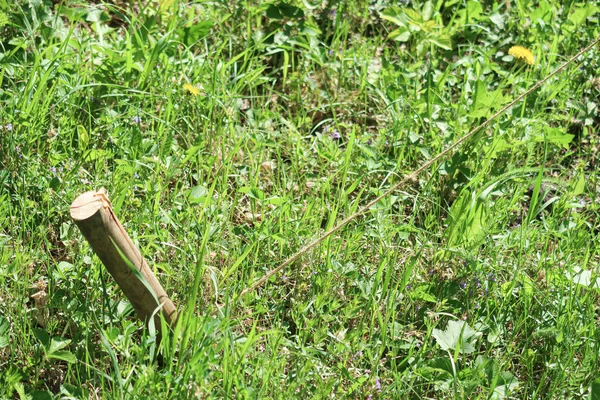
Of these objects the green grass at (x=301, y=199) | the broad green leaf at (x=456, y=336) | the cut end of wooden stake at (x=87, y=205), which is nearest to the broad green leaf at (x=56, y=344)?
the green grass at (x=301, y=199)

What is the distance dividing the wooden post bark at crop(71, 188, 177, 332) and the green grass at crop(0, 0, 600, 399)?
5.0 inches

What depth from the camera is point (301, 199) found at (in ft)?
10.5

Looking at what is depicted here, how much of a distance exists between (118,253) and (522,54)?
2371mm

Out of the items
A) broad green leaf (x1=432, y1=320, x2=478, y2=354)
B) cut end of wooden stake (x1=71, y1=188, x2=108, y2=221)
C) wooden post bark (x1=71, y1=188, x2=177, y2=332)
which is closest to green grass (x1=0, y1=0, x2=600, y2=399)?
broad green leaf (x1=432, y1=320, x2=478, y2=354)

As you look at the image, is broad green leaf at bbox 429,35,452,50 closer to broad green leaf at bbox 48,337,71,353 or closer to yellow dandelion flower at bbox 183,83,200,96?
yellow dandelion flower at bbox 183,83,200,96

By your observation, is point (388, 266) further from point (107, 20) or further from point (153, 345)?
point (107, 20)

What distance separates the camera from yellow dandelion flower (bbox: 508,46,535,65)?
12.2 ft

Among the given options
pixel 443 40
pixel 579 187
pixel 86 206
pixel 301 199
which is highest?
pixel 86 206

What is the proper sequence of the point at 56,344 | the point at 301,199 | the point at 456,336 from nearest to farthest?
the point at 56,344
the point at 456,336
the point at 301,199

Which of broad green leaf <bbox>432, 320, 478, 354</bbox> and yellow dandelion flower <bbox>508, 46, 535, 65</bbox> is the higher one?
yellow dandelion flower <bbox>508, 46, 535, 65</bbox>

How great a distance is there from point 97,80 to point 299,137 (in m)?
0.92

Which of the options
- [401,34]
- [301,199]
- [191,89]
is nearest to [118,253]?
[301,199]

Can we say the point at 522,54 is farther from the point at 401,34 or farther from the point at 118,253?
the point at 118,253

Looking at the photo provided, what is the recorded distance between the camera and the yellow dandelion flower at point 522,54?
3.71 meters
